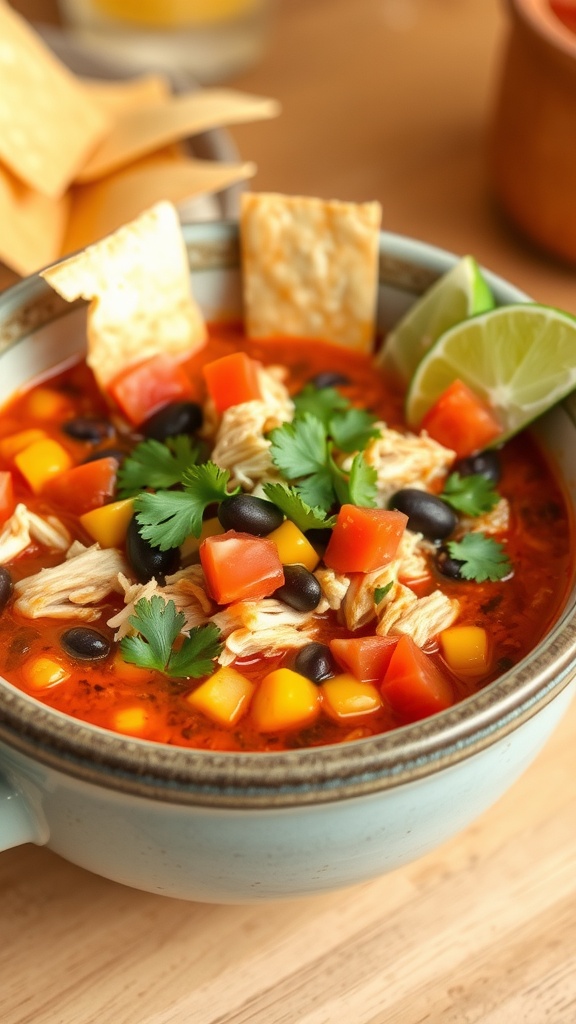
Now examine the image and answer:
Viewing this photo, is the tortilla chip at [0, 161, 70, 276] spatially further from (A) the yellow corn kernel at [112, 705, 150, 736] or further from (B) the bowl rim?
(B) the bowl rim

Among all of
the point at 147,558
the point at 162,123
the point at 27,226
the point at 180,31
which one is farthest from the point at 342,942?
the point at 180,31

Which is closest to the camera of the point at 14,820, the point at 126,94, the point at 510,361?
the point at 14,820

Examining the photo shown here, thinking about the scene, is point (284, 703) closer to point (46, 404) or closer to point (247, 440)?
point (247, 440)

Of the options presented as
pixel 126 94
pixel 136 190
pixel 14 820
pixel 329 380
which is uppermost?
pixel 126 94

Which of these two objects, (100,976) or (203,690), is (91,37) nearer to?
(203,690)

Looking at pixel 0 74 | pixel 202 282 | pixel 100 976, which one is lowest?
pixel 100 976

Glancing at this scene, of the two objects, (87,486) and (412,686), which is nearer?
(412,686)

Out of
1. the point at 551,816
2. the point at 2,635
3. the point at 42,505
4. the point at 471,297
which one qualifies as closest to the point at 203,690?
the point at 2,635
